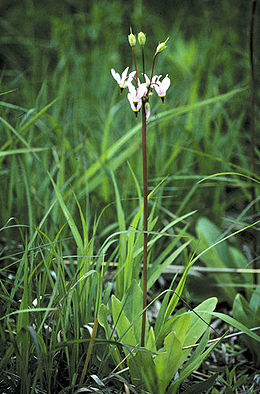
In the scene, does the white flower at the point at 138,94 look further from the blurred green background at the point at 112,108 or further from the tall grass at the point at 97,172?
the blurred green background at the point at 112,108

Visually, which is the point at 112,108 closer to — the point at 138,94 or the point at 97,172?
the point at 97,172

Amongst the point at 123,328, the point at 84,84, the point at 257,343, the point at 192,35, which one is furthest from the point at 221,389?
the point at 192,35

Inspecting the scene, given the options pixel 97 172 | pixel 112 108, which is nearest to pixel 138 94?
pixel 112 108

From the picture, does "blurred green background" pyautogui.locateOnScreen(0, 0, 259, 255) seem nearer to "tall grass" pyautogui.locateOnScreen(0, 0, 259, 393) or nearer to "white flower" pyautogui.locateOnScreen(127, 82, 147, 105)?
"tall grass" pyautogui.locateOnScreen(0, 0, 259, 393)

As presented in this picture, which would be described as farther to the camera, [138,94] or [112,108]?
[112,108]

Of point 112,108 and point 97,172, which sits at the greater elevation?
point 112,108

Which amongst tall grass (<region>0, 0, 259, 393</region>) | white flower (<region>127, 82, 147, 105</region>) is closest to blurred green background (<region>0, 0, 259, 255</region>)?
tall grass (<region>0, 0, 259, 393</region>)

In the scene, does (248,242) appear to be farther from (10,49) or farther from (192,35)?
(10,49)

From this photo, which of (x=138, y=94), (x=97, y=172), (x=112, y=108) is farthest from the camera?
(x=97, y=172)

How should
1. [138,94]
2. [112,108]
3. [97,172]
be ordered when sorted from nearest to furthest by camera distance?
[138,94] → [112,108] → [97,172]

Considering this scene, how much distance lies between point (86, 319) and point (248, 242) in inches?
34.9

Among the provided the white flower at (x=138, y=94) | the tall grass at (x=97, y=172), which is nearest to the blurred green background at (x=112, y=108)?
the tall grass at (x=97, y=172)

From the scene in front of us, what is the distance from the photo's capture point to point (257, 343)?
137cm

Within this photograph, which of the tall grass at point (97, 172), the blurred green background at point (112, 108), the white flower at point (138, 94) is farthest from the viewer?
the blurred green background at point (112, 108)
